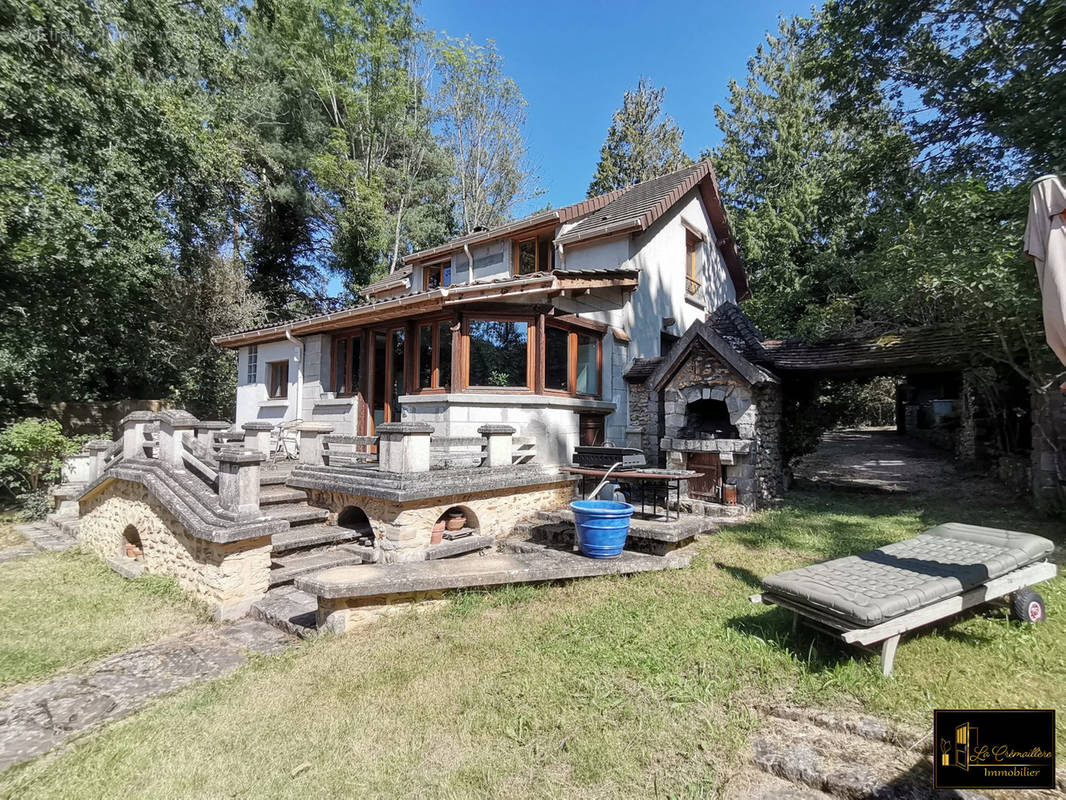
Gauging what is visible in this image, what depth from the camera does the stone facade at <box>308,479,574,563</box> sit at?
266 inches

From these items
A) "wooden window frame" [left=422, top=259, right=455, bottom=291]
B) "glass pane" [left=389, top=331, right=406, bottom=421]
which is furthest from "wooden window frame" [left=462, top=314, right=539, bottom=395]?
"wooden window frame" [left=422, top=259, right=455, bottom=291]

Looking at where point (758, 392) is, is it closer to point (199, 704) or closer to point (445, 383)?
point (445, 383)

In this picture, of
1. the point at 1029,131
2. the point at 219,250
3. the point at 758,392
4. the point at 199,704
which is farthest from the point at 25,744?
the point at 219,250

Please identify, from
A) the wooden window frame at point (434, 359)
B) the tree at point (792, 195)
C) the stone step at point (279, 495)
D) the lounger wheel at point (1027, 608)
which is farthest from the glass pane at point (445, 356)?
the tree at point (792, 195)

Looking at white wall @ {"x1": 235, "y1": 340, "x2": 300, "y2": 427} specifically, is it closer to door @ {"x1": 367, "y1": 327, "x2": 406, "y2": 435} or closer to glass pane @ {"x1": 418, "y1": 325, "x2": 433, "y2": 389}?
door @ {"x1": 367, "y1": 327, "x2": 406, "y2": 435}

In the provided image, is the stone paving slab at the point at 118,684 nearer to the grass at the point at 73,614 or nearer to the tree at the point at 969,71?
the grass at the point at 73,614

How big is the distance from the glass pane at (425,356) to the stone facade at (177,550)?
4.70 meters

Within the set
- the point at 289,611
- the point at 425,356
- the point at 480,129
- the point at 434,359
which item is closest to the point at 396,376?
the point at 425,356

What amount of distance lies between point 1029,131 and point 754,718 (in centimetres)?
1191

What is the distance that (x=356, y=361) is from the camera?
11.9m

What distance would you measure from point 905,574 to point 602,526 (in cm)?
Result: 316

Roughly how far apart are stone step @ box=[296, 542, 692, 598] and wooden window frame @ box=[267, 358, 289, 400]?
9.29 metres

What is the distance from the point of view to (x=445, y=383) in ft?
32.3

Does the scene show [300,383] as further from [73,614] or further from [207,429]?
[73,614]
